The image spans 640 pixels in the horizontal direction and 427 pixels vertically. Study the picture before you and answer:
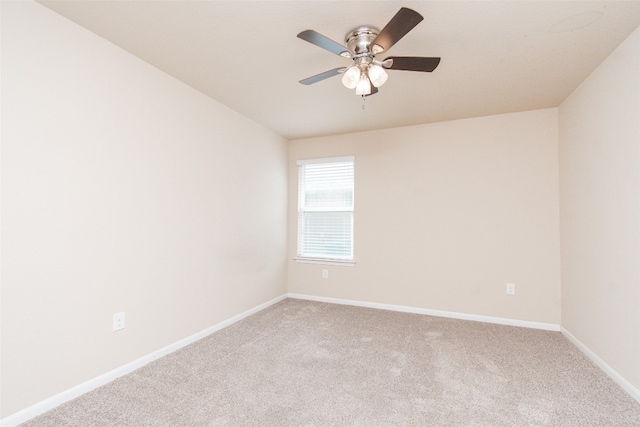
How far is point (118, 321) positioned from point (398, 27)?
2592mm

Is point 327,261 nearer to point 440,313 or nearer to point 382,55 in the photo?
point 440,313

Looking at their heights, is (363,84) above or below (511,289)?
above

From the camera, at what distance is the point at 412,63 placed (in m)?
1.84

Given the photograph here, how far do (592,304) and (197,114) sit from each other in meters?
3.82

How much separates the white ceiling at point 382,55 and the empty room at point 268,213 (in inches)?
0.7

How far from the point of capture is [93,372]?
1958mm

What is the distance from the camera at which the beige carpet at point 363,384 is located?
168 cm

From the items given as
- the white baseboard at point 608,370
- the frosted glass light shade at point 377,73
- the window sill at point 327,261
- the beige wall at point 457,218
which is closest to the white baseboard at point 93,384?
the window sill at point 327,261

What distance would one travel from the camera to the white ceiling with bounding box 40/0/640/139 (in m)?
1.71

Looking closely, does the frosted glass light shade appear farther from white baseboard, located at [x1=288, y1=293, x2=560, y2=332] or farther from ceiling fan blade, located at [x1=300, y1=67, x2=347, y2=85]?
white baseboard, located at [x1=288, y1=293, x2=560, y2=332]

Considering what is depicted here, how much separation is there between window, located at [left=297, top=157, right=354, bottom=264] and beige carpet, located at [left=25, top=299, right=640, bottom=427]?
4.50 ft

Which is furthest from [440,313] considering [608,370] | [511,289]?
[608,370]

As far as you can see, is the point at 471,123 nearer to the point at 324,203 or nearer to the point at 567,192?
the point at 567,192

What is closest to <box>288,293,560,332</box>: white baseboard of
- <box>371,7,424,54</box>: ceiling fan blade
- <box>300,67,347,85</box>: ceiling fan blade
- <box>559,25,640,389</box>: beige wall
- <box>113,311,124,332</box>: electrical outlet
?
<box>559,25,640,389</box>: beige wall
